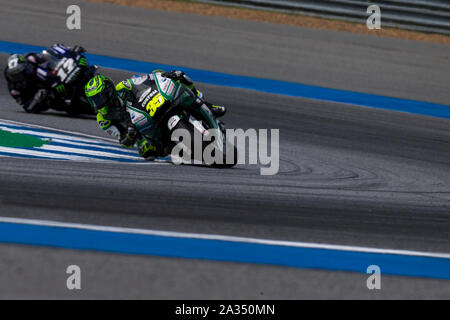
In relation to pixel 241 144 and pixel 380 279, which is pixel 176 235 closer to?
pixel 380 279

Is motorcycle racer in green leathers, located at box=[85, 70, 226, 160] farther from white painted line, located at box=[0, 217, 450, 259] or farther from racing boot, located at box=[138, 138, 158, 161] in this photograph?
white painted line, located at box=[0, 217, 450, 259]

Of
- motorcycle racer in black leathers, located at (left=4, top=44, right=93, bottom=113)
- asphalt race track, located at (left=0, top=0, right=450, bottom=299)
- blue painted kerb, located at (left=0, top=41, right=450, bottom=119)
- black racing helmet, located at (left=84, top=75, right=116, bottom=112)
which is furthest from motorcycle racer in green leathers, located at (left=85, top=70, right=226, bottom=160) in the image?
blue painted kerb, located at (left=0, top=41, right=450, bottom=119)

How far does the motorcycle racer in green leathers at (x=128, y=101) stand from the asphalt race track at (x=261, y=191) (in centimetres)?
29

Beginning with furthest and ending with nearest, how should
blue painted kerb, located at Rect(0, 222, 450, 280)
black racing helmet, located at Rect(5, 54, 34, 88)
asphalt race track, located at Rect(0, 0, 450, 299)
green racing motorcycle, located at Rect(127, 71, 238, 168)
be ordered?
black racing helmet, located at Rect(5, 54, 34, 88), green racing motorcycle, located at Rect(127, 71, 238, 168), blue painted kerb, located at Rect(0, 222, 450, 280), asphalt race track, located at Rect(0, 0, 450, 299)

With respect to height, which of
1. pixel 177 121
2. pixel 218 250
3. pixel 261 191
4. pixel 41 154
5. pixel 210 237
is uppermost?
pixel 177 121

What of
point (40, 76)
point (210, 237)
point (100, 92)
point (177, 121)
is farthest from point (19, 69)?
point (210, 237)

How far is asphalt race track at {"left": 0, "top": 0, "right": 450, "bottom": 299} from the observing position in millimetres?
6203

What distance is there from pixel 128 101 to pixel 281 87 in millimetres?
5165

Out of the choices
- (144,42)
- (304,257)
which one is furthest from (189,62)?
(304,257)

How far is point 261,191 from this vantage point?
8383 millimetres

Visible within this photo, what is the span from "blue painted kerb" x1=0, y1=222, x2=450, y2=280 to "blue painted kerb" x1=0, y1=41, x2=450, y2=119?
6.28 meters

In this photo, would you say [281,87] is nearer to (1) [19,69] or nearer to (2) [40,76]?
(2) [40,76]

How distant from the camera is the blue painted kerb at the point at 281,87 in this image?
13.1 metres

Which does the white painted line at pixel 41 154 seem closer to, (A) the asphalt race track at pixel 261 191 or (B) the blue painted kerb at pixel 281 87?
(A) the asphalt race track at pixel 261 191
